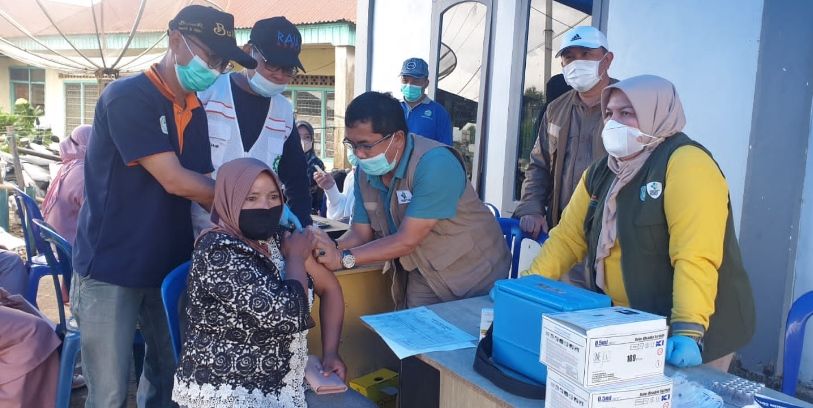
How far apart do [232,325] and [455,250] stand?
0.98 meters

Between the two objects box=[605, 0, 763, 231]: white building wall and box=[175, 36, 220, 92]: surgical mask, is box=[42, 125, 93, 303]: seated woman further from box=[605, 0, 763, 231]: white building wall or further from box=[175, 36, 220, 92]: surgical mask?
box=[605, 0, 763, 231]: white building wall

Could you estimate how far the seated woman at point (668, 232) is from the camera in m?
1.76

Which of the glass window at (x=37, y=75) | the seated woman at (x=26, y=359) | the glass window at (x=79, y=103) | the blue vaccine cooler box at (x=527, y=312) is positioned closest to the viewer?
the blue vaccine cooler box at (x=527, y=312)

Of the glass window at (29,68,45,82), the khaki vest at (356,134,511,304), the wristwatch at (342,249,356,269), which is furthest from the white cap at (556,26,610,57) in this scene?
the glass window at (29,68,45,82)

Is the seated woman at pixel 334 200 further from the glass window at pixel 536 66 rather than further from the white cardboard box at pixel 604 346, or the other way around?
the white cardboard box at pixel 604 346

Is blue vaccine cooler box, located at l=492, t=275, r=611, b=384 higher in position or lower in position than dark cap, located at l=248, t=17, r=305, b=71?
lower

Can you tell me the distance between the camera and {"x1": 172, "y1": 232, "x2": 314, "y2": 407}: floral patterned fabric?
6.16 ft

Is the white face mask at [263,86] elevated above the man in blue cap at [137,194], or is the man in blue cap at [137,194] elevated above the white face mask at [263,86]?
the white face mask at [263,86]

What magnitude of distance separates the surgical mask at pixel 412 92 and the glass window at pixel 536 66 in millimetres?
797

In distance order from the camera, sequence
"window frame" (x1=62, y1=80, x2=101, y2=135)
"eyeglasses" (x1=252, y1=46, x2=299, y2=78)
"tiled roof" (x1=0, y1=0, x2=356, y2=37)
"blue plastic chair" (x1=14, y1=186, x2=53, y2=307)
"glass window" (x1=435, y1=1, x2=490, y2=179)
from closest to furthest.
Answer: "eyeglasses" (x1=252, y1=46, x2=299, y2=78) → "blue plastic chair" (x1=14, y1=186, x2=53, y2=307) → "glass window" (x1=435, y1=1, x2=490, y2=179) → "tiled roof" (x1=0, y1=0, x2=356, y2=37) → "window frame" (x1=62, y1=80, x2=101, y2=135)

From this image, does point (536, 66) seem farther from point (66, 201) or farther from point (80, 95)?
point (80, 95)

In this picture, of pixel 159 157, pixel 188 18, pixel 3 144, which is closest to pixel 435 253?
pixel 159 157

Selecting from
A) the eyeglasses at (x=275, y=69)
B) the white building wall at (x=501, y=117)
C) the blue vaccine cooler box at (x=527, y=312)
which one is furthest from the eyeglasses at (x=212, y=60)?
the white building wall at (x=501, y=117)

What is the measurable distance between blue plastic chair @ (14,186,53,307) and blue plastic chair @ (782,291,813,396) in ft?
12.9
